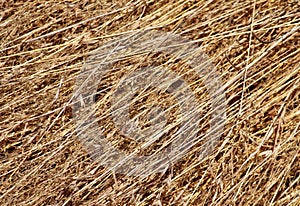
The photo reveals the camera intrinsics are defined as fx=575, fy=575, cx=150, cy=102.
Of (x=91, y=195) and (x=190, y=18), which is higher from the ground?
(x=190, y=18)

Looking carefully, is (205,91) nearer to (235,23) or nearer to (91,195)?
(235,23)

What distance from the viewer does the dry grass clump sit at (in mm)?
1290

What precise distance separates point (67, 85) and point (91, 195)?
11.5 inches

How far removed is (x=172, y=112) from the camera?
1349 mm

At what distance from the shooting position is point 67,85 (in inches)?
56.8

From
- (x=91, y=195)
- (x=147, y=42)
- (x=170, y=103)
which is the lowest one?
(x=91, y=195)

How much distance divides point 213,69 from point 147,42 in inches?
6.8

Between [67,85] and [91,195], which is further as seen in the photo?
[67,85]

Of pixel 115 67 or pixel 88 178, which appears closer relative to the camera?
pixel 88 178

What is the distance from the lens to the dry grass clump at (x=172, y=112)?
1.29 m

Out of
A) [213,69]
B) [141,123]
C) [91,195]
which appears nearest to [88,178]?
[91,195]

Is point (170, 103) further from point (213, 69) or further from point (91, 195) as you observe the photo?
point (91, 195)

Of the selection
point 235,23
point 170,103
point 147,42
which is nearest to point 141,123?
point 170,103

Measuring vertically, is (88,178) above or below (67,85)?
below
